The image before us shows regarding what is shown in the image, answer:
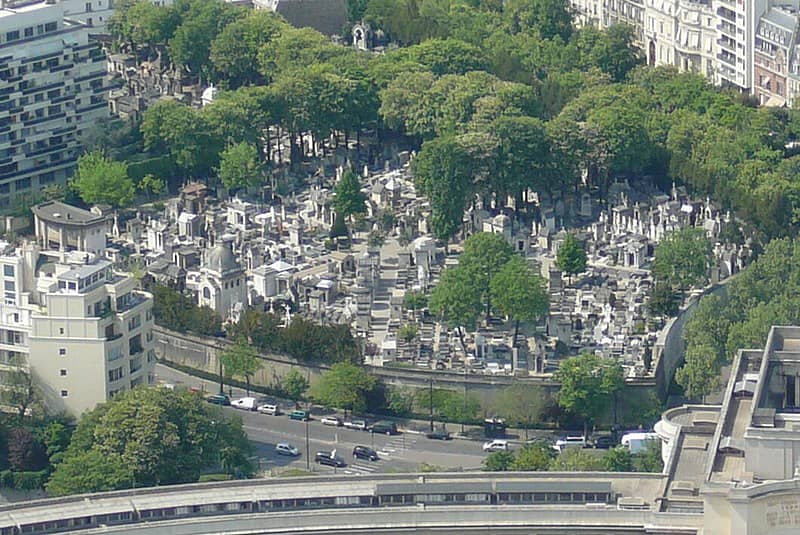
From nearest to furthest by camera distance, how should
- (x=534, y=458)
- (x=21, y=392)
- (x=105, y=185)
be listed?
(x=534, y=458) < (x=21, y=392) < (x=105, y=185)

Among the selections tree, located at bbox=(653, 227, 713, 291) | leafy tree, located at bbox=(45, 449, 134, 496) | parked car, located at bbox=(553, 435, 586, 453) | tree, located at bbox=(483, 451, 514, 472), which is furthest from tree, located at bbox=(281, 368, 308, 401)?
tree, located at bbox=(653, 227, 713, 291)

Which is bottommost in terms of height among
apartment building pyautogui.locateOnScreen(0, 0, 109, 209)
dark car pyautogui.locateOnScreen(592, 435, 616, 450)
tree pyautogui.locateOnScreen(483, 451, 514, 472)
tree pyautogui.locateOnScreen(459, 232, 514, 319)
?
dark car pyautogui.locateOnScreen(592, 435, 616, 450)

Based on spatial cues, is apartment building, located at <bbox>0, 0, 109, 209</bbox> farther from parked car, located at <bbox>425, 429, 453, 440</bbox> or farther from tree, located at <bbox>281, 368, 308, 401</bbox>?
parked car, located at <bbox>425, 429, 453, 440</bbox>

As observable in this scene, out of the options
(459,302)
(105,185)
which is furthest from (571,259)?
(105,185)

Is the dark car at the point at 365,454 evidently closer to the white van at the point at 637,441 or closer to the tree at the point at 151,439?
the tree at the point at 151,439

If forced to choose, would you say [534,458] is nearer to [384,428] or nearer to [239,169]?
[384,428]
